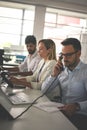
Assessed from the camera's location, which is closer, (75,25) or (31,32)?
(31,32)

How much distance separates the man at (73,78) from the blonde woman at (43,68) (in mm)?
277

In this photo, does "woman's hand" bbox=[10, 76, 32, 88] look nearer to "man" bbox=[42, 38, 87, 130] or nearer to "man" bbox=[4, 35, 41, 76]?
"man" bbox=[42, 38, 87, 130]

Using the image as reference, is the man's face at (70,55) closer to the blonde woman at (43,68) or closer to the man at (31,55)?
the blonde woman at (43,68)

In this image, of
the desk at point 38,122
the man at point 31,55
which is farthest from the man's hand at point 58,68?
the man at point 31,55

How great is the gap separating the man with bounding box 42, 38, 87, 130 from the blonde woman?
28cm

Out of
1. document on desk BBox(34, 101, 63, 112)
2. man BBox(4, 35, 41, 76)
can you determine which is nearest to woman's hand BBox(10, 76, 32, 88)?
document on desk BBox(34, 101, 63, 112)

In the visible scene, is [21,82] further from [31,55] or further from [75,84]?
[31,55]

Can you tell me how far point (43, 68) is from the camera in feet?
8.45

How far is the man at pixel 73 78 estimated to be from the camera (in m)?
1.83

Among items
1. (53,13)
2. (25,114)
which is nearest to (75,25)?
(53,13)

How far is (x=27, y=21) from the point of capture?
204 inches

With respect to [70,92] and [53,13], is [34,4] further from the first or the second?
[70,92]

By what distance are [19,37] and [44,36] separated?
24.2 inches

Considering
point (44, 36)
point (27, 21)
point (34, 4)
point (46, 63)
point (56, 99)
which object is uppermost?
point (34, 4)
